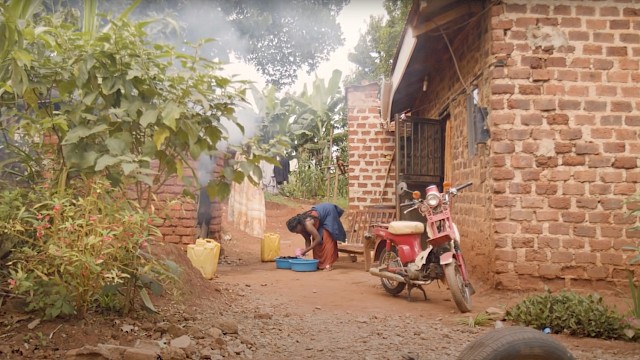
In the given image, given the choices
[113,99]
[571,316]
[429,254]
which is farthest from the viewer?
[429,254]

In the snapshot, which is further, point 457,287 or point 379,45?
point 379,45

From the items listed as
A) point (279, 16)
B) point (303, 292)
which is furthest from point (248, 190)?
point (303, 292)

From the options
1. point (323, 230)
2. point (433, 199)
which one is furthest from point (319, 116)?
point (433, 199)

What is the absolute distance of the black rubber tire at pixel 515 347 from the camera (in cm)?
187

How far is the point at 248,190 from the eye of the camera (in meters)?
13.6

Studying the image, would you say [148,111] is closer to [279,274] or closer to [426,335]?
[426,335]

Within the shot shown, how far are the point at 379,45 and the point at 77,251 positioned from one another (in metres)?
17.9

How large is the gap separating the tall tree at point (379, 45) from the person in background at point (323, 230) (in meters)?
6.76

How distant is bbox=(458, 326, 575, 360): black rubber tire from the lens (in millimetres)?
1871

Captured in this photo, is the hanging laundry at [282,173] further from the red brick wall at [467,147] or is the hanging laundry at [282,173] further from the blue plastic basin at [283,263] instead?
the red brick wall at [467,147]

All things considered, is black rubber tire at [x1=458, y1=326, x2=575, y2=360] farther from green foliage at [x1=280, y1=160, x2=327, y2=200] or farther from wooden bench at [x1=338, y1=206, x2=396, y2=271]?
green foliage at [x1=280, y1=160, x2=327, y2=200]

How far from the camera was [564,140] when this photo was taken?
5.11 meters

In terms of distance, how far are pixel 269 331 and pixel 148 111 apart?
1.79 metres

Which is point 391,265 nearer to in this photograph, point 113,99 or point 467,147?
point 467,147
